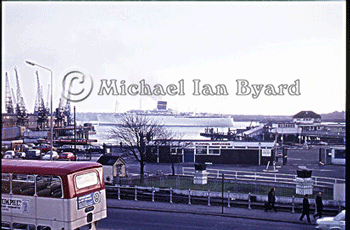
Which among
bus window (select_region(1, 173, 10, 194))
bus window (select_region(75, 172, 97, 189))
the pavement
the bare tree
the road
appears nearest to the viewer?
bus window (select_region(75, 172, 97, 189))

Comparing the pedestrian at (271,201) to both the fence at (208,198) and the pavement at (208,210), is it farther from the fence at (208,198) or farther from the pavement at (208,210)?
the fence at (208,198)

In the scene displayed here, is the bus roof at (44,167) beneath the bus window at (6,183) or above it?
above

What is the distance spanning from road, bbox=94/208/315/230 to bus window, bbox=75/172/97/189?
219cm

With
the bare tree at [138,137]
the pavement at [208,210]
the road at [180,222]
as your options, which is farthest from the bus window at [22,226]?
the bare tree at [138,137]

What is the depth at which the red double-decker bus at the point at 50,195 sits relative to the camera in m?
8.95

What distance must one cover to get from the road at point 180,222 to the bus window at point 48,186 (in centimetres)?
269

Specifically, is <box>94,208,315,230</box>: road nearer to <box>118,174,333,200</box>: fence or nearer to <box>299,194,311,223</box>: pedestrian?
<box>299,194,311,223</box>: pedestrian

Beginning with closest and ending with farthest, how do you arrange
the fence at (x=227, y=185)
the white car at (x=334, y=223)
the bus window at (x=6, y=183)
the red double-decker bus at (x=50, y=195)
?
the red double-decker bus at (x=50, y=195), the white car at (x=334, y=223), the bus window at (x=6, y=183), the fence at (x=227, y=185)

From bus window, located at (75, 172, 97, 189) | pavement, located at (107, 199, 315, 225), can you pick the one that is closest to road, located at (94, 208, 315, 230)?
pavement, located at (107, 199, 315, 225)

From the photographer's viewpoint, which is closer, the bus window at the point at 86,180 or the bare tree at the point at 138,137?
the bus window at the point at 86,180

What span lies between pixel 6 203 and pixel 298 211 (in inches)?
376

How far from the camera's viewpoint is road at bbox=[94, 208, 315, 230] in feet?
37.0

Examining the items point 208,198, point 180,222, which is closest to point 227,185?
point 208,198

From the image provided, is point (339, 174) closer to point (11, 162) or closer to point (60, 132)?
point (11, 162)
